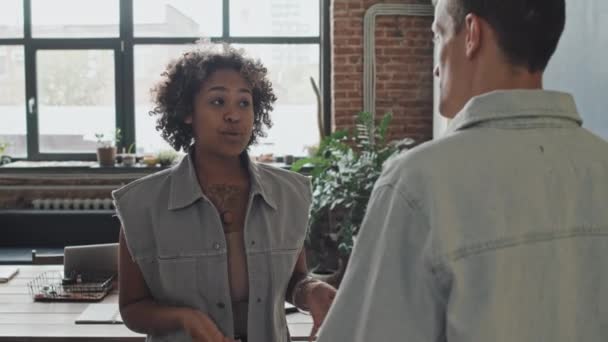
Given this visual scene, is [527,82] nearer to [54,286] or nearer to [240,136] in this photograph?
[240,136]

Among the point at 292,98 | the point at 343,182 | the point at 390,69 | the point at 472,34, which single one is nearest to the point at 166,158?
the point at 292,98

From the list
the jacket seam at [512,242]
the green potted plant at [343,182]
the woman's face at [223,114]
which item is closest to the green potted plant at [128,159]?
the green potted plant at [343,182]

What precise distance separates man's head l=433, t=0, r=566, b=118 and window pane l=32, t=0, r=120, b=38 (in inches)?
237

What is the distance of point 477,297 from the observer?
2.64ft

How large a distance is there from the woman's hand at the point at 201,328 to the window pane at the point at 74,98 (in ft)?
17.6

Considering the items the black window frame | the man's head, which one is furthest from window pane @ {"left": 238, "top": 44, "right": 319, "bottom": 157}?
the man's head

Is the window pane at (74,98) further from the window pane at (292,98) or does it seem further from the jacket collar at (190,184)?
the jacket collar at (190,184)

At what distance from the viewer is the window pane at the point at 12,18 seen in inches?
257

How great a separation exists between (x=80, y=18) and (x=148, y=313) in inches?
217

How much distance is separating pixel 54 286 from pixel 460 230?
2625mm

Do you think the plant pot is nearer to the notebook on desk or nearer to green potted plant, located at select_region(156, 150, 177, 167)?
green potted plant, located at select_region(156, 150, 177, 167)

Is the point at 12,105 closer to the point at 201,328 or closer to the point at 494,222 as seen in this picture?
the point at 201,328

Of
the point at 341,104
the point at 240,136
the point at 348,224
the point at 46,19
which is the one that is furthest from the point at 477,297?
the point at 46,19

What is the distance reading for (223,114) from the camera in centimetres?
171
